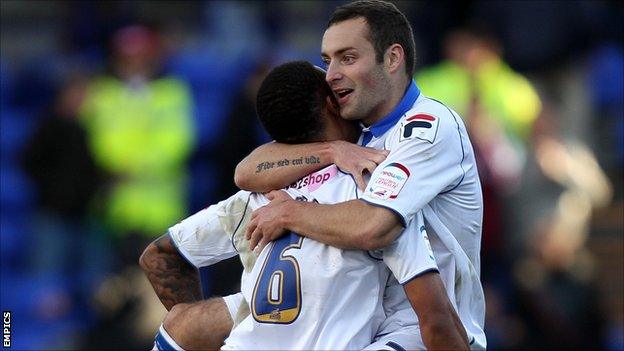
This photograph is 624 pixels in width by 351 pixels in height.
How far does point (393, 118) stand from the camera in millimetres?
5414

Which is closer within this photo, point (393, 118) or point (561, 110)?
point (393, 118)

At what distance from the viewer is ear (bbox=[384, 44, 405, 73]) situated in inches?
215

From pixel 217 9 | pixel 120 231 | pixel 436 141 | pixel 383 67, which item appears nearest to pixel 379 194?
pixel 436 141

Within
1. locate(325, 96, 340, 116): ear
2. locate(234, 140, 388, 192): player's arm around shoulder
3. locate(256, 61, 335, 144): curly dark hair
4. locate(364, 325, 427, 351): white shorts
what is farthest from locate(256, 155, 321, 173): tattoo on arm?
locate(364, 325, 427, 351): white shorts

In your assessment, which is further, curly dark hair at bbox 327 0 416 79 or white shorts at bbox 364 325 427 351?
curly dark hair at bbox 327 0 416 79

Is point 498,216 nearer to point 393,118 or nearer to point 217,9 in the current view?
point 217,9

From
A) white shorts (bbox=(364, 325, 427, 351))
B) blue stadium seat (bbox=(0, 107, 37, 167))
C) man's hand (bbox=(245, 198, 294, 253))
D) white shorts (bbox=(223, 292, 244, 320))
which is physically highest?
man's hand (bbox=(245, 198, 294, 253))

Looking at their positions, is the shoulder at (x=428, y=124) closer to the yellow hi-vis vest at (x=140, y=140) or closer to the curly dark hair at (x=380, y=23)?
the curly dark hair at (x=380, y=23)

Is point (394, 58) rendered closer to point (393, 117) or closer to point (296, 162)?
point (393, 117)

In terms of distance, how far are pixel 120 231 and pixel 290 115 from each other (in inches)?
221

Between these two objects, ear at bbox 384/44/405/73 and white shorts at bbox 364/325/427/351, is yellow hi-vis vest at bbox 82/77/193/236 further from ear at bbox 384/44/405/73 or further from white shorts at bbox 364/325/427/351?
white shorts at bbox 364/325/427/351

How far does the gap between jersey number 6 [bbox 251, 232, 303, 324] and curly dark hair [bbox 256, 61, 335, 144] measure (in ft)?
1.42

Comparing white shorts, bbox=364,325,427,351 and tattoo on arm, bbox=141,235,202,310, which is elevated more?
white shorts, bbox=364,325,427,351

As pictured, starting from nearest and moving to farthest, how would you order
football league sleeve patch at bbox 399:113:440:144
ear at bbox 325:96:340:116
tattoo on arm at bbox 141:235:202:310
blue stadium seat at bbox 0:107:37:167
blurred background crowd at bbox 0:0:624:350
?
football league sleeve patch at bbox 399:113:440:144 → ear at bbox 325:96:340:116 → tattoo on arm at bbox 141:235:202:310 → blurred background crowd at bbox 0:0:624:350 → blue stadium seat at bbox 0:107:37:167
